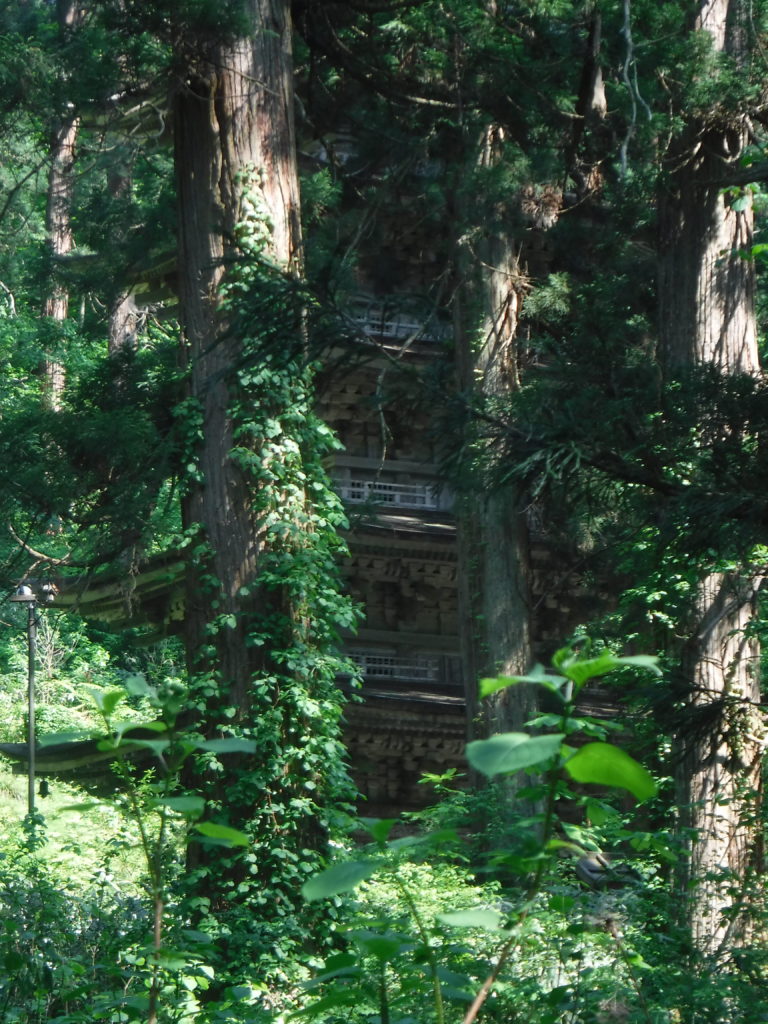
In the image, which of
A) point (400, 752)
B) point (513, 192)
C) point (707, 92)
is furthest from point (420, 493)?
point (707, 92)

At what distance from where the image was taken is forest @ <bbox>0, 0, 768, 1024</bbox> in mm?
4152

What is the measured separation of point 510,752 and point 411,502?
18009mm

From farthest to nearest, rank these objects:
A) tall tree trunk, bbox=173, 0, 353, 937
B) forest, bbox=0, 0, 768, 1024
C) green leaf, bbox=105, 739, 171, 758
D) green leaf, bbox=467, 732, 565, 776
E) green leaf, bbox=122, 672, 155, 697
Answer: tall tree trunk, bbox=173, 0, 353, 937, forest, bbox=0, 0, 768, 1024, green leaf, bbox=105, 739, 171, 758, green leaf, bbox=122, 672, 155, 697, green leaf, bbox=467, 732, 565, 776

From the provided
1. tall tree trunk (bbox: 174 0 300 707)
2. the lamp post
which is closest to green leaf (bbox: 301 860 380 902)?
tall tree trunk (bbox: 174 0 300 707)

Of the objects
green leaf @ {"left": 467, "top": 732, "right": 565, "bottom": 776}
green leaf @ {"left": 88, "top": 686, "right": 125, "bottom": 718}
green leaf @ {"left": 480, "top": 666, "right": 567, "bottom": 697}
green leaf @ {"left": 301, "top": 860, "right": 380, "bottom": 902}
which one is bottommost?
green leaf @ {"left": 301, "top": 860, "right": 380, "bottom": 902}

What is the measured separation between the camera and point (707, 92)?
1085 centimetres

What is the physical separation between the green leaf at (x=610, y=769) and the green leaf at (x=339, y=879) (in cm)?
28

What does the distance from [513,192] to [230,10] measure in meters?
5.05

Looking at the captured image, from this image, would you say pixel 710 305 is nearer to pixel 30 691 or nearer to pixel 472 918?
pixel 472 918

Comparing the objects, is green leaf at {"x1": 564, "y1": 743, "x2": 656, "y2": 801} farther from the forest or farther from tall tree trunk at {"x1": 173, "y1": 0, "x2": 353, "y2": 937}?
tall tree trunk at {"x1": 173, "y1": 0, "x2": 353, "y2": 937}

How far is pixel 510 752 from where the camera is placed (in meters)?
1.64

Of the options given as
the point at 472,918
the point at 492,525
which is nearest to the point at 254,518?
the point at 492,525

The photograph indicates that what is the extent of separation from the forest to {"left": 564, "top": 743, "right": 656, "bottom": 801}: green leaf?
0.01 m

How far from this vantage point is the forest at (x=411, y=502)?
4152 millimetres
